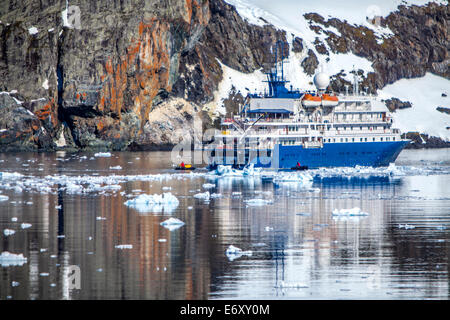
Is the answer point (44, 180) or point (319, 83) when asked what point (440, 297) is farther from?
point (319, 83)

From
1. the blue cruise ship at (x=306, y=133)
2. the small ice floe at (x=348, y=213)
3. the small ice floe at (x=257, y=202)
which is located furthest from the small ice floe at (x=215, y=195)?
the blue cruise ship at (x=306, y=133)

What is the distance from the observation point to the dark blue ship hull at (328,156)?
79.7 metres

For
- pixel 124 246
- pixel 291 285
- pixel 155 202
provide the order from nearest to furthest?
pixel 291 285 → pixel 124 246 → pixel 155 202

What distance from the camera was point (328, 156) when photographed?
8269 centimetres

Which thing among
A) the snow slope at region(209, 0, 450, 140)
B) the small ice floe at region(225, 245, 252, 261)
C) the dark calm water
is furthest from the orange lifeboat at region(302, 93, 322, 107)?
the snow slope at region(209, 0, 450, 140)

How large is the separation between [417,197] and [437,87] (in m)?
138

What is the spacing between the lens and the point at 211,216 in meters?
41.2

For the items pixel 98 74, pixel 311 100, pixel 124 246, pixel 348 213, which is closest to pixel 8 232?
pixel 124 246

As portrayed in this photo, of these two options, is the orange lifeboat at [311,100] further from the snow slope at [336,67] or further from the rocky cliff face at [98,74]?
the snow slope at [336,67]

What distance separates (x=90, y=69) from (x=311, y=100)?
54614 mm

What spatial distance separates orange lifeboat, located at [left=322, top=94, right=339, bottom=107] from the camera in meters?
85.0

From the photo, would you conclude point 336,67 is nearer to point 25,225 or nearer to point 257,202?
point 257,202

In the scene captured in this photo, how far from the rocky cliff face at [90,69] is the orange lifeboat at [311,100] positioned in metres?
51.4

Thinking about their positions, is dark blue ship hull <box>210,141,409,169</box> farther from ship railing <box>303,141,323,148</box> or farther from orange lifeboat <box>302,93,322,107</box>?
orange lifeboat <box>302,93,322,107</box>
